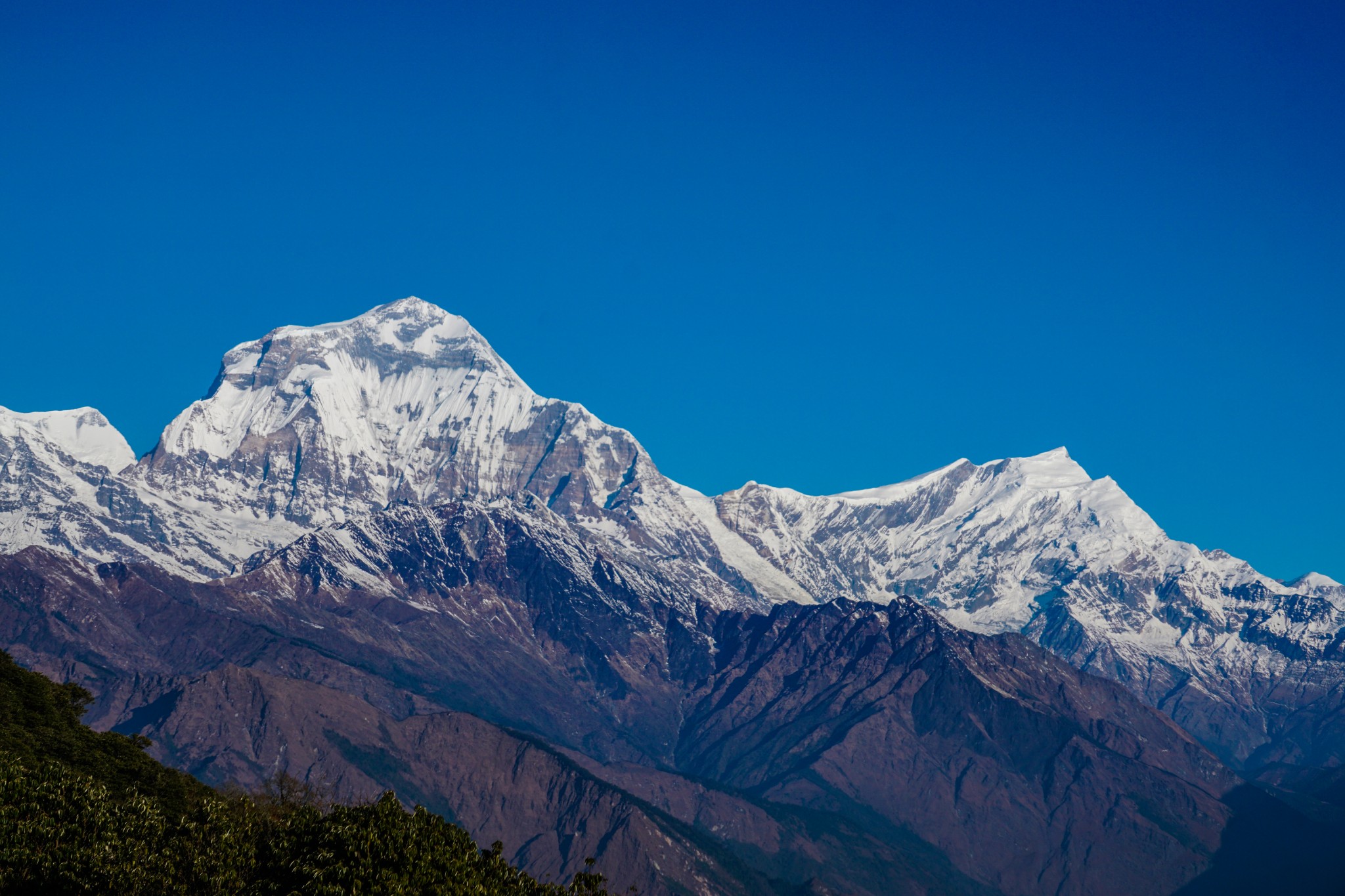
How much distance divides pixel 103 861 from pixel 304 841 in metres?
15.0

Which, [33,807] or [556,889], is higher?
[556,889]

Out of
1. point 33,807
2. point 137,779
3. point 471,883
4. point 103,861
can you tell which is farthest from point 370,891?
point 137,779

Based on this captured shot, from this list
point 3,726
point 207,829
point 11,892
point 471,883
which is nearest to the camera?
point 11,892

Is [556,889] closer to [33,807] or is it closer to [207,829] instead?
[207,829]

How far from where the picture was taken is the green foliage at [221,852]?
114m

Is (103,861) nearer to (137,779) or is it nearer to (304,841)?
(304,841)

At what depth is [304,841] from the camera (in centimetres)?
12356

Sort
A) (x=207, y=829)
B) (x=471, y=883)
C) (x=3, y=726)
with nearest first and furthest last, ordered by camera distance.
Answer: (x=471, y=883) < (x=207, y=829) < (x=3, y=726)

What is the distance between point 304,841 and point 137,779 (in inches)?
3259

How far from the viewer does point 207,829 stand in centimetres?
13050

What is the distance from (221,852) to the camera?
123938mm

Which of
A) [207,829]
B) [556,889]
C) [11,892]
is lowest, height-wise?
[11,892]

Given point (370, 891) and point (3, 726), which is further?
point (3, 726)

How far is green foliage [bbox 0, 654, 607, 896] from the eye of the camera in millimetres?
113938
